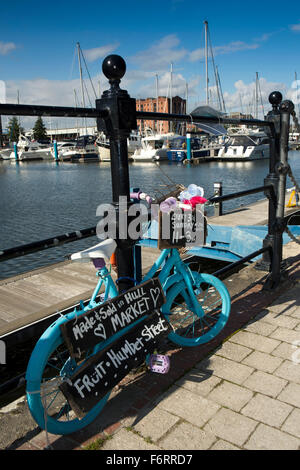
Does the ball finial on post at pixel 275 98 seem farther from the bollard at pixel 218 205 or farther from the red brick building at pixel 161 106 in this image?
the red brick building at pixel 161 106

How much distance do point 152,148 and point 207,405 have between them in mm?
60440

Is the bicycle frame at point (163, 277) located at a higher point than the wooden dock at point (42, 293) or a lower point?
higher

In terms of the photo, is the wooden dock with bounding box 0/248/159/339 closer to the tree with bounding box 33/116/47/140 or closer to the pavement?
the pavement

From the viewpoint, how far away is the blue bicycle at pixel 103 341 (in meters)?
1.92

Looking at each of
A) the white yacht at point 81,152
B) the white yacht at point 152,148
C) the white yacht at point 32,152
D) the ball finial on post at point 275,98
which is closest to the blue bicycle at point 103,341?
the ball finial on post at point 275,98

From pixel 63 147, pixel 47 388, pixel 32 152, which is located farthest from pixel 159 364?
pixel 32 152

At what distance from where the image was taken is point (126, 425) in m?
2.18

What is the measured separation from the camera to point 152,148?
61031mm

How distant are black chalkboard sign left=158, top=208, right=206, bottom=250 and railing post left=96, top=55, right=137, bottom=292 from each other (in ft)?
0.94

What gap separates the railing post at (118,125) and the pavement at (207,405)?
97 centimetres

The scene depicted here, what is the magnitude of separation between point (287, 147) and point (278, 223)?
0.77 meters

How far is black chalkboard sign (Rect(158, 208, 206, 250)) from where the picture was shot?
8.69ft

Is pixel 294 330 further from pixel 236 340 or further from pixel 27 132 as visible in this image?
pixel 27 132

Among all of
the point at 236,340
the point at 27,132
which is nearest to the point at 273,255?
the point at 236,340
